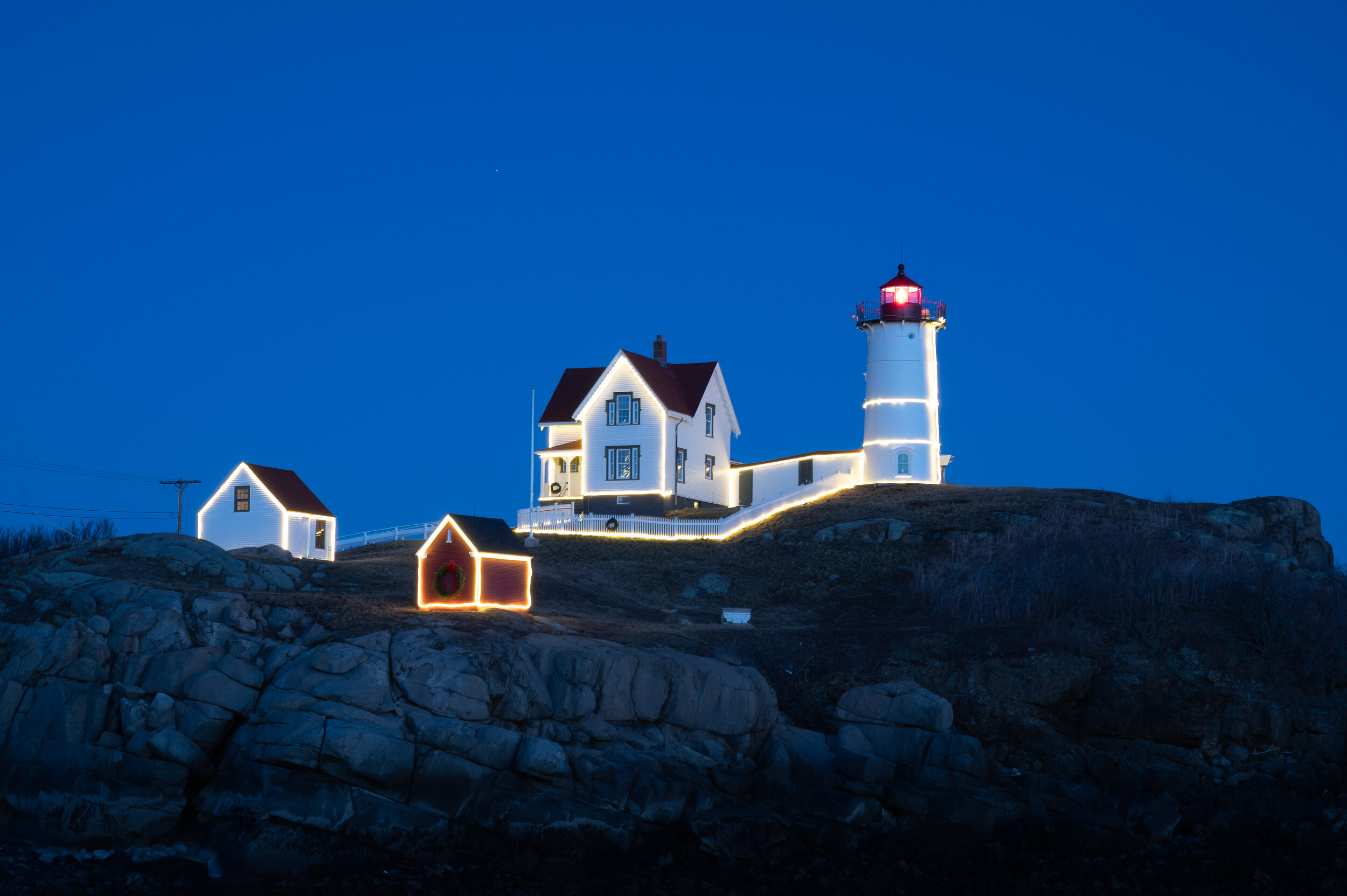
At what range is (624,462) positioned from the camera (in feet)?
169

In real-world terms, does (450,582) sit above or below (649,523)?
below

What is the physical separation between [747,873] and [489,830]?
457cm

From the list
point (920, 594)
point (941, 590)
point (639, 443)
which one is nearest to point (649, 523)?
point (639, 443)

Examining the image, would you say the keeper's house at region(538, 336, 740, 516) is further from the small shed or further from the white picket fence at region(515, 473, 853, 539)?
the small shed

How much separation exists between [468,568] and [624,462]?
22070 millimetres

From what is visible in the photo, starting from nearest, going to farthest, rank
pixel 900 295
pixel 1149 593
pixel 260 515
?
pixel 1149 593 < pixel 260 515 < pixel 900 295

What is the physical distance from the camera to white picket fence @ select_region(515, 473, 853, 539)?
4578 cm

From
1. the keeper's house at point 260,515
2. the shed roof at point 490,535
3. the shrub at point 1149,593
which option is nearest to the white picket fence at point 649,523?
the keeper's house at point 260,515

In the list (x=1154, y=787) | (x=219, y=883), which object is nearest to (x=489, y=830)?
(x=219, y=883)

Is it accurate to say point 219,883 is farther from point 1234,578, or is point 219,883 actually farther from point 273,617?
point 1234,578

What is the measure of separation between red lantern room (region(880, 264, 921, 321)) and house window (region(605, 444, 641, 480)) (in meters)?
12.4

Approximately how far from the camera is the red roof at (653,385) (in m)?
51.8

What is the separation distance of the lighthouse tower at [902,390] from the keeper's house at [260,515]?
2347 cm

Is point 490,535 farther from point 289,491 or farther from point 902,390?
point 902,390
